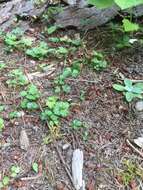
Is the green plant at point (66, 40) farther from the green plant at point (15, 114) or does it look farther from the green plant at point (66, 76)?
the green plant at point (15, 114)

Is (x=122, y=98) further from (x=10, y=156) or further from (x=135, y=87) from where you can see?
(x=10, y=156)

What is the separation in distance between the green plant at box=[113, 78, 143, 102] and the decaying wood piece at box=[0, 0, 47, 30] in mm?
1298

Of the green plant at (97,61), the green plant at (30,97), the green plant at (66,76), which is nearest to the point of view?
the green plant at (30,97)

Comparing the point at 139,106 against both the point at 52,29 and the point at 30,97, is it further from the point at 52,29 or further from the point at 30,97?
the point at 52,29

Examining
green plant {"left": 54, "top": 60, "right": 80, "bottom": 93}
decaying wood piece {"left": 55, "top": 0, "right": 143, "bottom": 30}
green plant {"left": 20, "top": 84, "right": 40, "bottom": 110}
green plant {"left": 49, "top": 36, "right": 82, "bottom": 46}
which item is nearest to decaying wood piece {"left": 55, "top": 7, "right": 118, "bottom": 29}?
decaying wood piece {"left": 55, "top": 0, "right": 143, "bottom": 30}

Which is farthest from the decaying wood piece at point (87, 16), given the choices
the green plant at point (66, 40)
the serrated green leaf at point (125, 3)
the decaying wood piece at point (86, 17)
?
the serrated green leaf at point (125, 3)

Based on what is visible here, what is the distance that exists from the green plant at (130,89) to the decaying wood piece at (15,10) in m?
1.30

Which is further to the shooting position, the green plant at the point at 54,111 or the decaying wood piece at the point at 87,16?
the decaying wood piece at the point at 87,16

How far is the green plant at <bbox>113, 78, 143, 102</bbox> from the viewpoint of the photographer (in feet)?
8.49

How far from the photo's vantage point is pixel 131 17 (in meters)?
3.20

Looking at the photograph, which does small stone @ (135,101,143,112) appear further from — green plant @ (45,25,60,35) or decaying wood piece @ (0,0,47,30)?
decaying wood piece @ (0,0,47,30)

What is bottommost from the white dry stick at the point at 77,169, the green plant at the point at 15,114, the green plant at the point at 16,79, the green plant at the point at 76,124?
the white dry stick at the point at 77,169

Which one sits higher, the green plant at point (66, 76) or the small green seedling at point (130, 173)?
the green plant at point (66, 76)

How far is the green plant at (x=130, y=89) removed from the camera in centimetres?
259
